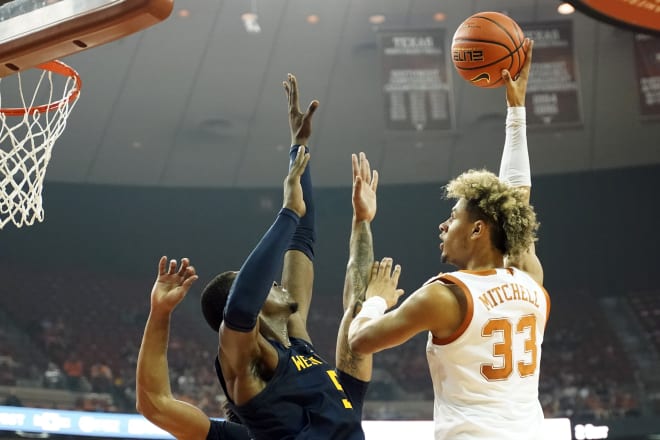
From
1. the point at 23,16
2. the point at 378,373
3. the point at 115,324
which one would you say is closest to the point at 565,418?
the point at 378,373

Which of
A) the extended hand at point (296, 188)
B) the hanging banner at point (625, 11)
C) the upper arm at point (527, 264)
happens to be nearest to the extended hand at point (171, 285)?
the extended hand at point (296, 188)

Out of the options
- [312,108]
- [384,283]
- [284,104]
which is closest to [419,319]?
[384,283]

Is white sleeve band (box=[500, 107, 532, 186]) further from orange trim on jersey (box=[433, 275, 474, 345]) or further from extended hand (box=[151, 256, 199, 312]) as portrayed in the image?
extended hand (box=[151, 256, 199, 312])

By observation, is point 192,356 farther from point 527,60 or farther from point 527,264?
point 527,264

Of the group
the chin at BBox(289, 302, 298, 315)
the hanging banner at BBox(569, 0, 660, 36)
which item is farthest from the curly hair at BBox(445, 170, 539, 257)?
the hanging banner at BBox(569, 0, 660, 36)

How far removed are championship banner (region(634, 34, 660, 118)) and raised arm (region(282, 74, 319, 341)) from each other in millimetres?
12307

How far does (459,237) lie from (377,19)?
Result: 12634 mm

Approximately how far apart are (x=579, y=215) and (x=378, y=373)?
547 cm

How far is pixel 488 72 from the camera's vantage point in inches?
152

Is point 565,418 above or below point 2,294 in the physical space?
below

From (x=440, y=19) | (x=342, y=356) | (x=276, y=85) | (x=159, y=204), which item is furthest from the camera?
(x=159, y=204)

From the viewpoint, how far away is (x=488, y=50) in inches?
152

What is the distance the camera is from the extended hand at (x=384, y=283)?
3051 mm

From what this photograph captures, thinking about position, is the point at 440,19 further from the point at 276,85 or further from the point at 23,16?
the point at 23,16
